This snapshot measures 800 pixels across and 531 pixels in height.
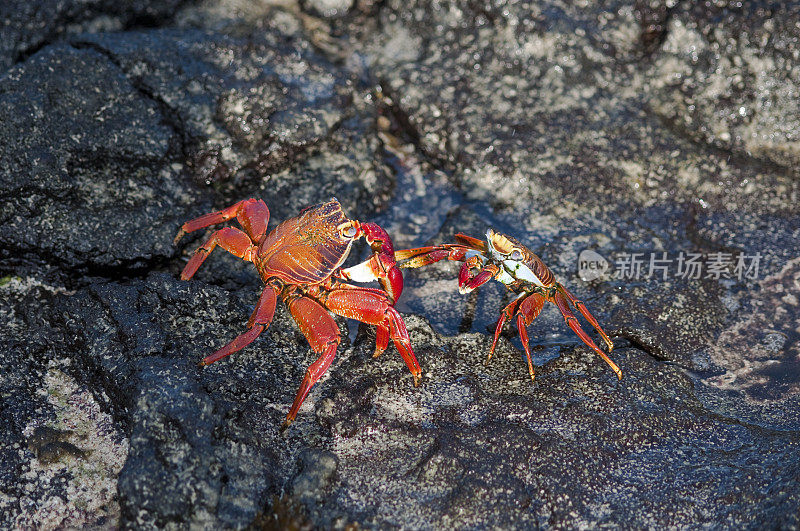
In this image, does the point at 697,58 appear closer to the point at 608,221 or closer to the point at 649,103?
the point at 649,103

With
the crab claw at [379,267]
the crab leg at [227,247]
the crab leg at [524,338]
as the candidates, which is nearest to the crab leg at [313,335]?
the crab claw at [379,267]

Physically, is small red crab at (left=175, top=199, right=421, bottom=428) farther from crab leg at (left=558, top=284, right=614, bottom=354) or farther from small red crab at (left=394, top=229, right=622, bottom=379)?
crab leg at (left=558, top=284, right=614, bottom=354)

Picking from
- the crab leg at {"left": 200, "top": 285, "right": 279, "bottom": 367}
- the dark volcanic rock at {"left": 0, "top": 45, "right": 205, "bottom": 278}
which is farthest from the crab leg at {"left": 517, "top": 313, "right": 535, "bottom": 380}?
the dark volcanic rock at {"left": 0, "top": 45, "right": 205, "bottom": 278}

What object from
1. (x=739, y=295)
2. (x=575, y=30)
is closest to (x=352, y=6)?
(x=575, y=30)

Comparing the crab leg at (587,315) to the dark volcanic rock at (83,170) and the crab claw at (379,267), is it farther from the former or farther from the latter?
the dark volcanic rock at (83,170)

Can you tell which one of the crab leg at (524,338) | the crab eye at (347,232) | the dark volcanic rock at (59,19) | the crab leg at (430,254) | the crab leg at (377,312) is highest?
the dark volcanic rock at (59,19)

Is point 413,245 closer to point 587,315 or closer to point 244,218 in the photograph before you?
point 244,218
